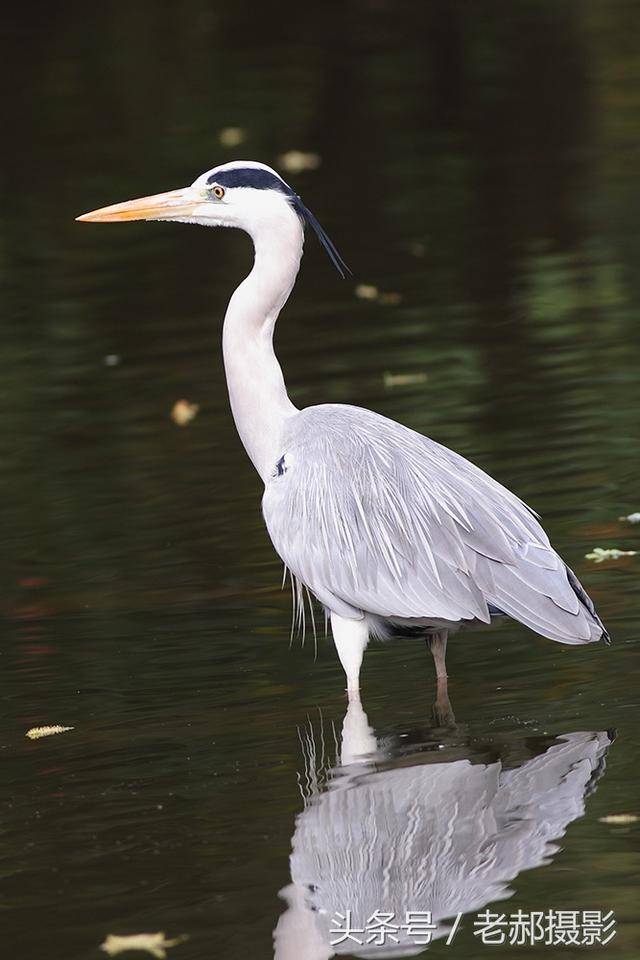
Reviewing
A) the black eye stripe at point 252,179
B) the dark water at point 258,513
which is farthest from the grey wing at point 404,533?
the black eye stripe at point 252,179

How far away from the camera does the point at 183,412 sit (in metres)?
10.3

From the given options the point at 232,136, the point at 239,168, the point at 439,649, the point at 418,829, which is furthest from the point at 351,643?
the point at 232,136

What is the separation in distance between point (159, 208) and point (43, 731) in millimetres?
2243

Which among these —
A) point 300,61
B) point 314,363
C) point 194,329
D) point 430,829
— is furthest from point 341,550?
point 300,61

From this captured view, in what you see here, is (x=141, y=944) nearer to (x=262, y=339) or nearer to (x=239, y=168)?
(x=262, y=339)

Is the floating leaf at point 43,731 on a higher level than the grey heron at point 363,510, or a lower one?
lower

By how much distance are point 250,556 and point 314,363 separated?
10.1 feet

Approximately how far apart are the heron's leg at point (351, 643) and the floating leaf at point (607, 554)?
1.31 m

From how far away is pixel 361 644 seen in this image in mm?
6508

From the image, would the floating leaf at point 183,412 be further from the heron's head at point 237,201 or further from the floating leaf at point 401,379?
the heron's head at point 237,201

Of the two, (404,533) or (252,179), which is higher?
(252,179)

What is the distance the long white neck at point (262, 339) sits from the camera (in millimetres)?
7023

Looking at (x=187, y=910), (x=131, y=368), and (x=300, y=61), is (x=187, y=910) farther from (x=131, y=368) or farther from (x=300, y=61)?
(x=300, y=61)

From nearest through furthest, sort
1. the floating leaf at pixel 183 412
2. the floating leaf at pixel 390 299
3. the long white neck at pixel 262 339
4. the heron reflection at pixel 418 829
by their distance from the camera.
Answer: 1. the heron reflection at pixel 418 829
2. the long white neck at pixel 262 339
3. the floating leaf at pixel 183 412
4. the floating leaf at pixel 390 299
